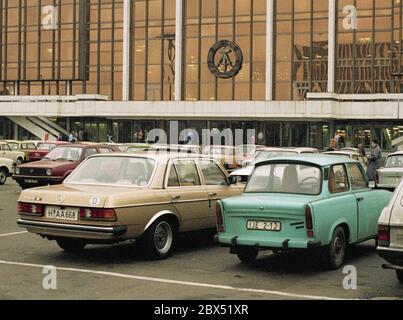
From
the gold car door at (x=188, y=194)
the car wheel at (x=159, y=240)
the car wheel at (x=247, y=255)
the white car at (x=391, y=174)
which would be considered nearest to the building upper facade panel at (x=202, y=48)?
the white car at (x=391, y=174)

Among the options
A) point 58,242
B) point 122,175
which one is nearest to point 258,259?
point 122,175

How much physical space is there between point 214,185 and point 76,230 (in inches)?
108

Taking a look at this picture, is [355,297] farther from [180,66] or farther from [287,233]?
[180,66]

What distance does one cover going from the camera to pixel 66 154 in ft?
65.1

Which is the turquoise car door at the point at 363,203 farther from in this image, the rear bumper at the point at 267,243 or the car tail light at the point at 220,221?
the car tail light at the point at 220,221

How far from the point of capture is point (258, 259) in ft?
32.2

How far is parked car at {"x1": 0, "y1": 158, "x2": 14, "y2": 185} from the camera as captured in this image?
79.9 ft

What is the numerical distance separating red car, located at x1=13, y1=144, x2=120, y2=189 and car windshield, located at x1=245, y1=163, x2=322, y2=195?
32.6 feet

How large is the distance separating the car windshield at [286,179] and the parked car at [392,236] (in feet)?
4.73

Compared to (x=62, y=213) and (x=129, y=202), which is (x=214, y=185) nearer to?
(x=129, y=202)

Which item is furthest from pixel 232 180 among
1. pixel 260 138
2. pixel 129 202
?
pixel 260 138

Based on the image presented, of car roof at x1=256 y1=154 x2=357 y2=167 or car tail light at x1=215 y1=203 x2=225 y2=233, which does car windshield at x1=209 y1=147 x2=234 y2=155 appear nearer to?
car roof at x1=256 y1=154 x2=357 y2=167

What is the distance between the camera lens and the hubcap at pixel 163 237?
957 centimetres

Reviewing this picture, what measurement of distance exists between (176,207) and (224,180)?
5.13 feet
